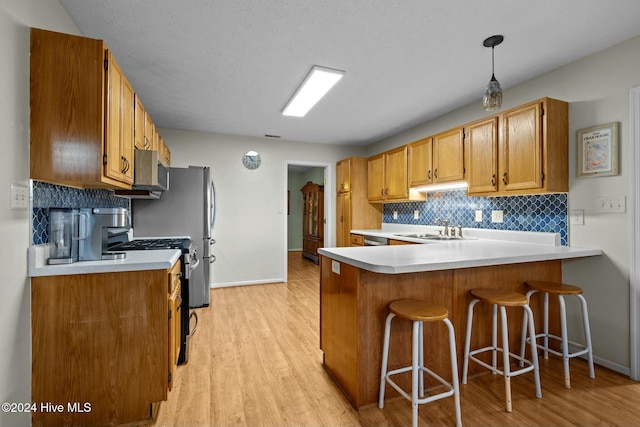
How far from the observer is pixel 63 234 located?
1.66 meters

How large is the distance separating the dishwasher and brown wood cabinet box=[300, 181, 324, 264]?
2.23m

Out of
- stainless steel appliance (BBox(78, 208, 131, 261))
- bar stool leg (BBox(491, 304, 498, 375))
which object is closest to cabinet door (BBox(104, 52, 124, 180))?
stainless steel appliance (BBox(78, 208, 131, 261))

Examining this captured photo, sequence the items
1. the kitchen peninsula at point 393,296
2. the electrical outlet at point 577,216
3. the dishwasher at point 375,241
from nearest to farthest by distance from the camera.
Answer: the kitchen peninsula at point 393,296 → the electrical outlet at point 577,216 → the dishwasher at point 375,241

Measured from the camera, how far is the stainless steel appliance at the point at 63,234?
5.37 ft

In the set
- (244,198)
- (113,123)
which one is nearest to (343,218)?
(244,198)

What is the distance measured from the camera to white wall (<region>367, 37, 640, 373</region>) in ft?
7.02

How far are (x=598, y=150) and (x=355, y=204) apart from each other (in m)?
3.07

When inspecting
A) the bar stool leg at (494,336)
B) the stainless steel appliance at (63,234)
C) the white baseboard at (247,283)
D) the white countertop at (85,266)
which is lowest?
the white baseboard at (247,283)

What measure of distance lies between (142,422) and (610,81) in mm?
3850

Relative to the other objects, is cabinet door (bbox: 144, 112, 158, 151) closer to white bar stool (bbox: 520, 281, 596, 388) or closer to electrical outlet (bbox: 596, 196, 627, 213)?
white bar stool (bbox: 520, 281, 596, 388)

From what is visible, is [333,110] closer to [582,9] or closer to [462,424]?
[582,9]

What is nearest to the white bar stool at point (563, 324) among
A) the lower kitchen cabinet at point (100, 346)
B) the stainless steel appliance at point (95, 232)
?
the lower kitchen cabinet at point (100, 346)

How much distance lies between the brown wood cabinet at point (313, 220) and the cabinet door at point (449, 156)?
3300mm

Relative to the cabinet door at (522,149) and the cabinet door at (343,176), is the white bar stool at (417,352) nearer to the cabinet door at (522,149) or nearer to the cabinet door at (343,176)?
the cabinet door at (522,149)
